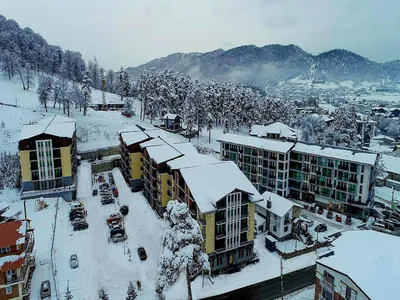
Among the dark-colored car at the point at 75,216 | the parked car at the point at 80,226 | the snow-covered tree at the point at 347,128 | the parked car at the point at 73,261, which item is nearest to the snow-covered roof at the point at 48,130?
the dark-colored car at the point at 75,216

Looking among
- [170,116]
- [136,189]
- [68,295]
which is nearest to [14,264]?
[68,295]

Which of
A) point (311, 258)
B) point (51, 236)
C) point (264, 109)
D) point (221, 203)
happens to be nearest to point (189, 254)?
point (221, 203)

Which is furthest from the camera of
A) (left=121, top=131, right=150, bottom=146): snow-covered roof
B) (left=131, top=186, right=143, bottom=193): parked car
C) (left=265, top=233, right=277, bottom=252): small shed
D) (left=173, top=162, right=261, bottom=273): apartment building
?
(left=121, top=131, right=150, bottom=146): snow-covered roof

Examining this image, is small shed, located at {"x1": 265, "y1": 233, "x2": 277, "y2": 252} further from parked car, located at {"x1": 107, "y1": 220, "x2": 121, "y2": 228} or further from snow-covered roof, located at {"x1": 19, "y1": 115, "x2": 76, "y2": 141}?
snow-covered roof, located at {"x1": 19, "y1": 115, "x2": 76, "y2": 141}

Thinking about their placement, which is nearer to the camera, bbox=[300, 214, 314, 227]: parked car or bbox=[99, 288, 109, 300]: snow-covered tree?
bbox=[99, 288, 109, 300]: snow-covered tree

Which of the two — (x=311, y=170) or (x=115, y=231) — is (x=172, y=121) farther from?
(x=115, y=231)

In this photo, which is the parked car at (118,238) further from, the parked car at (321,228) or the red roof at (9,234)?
the parked car at (321,228)

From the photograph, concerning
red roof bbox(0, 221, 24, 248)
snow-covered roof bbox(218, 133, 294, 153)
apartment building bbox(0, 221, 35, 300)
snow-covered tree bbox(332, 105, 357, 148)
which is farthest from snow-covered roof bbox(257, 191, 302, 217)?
snow-covered tree bbox(332, 105, 357, 148)

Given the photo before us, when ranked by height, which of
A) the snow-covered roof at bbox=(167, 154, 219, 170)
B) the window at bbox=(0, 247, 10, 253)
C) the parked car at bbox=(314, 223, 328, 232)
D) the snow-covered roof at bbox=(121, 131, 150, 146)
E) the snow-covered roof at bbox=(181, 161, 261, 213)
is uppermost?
the snow-covered roof at bbox=(121, 131, 150, 146)
